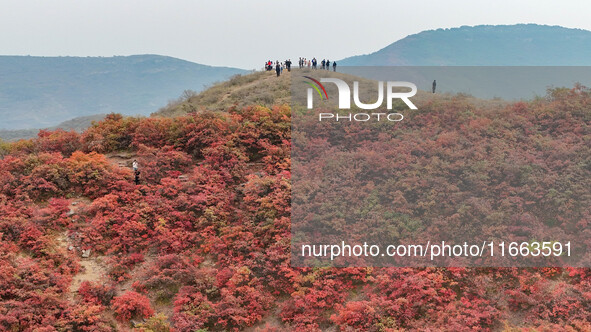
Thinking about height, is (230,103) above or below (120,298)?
above

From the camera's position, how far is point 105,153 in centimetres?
1955

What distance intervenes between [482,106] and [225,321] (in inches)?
719

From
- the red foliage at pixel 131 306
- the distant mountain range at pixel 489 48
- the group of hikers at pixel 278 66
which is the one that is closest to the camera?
the red foliage at pixel 131 306

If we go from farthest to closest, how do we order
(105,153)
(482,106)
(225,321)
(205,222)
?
(482,106) → (105,153) → (205,222) → (225,321)

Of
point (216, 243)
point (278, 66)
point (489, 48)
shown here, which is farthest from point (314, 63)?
point (489, 48)

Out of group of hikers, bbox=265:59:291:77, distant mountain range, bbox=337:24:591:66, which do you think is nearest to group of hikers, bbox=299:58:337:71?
group of hikers, bbox=265:59:291:77

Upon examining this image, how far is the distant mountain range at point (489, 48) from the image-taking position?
14936 centimetres

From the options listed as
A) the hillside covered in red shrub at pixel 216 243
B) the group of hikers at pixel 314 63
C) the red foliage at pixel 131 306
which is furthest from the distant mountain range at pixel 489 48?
the red foliage at pixel 131 306

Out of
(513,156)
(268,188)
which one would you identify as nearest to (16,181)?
(268,188)

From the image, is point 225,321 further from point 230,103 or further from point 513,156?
point 230,103

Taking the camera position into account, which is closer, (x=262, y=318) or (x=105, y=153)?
(x=262, y=318)

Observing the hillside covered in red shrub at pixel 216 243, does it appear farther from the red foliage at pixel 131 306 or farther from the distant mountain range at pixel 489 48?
the distant mountain range at pixel 489 48

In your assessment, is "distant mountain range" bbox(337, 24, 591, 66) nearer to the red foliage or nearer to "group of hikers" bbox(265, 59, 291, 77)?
"group of hikers" bbox(265, 59, 291, 77)

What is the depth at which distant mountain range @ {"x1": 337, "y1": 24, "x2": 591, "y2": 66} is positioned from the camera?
149m
